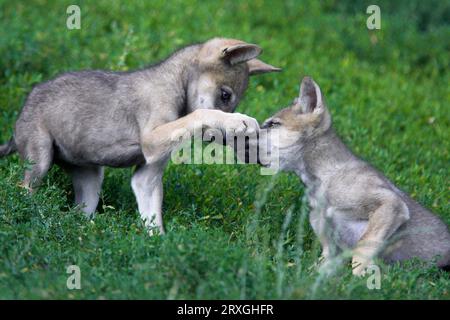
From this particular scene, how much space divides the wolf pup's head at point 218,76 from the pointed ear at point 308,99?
508mm

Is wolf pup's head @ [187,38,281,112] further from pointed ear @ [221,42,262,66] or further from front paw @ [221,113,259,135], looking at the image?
front paw @ [221,113,259,135]

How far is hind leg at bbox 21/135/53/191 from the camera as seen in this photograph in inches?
297

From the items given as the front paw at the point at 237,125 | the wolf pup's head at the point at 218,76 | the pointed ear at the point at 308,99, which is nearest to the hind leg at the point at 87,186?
the wolf pup's head at the point at 218,76

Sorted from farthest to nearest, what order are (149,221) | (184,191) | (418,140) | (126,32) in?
(126,32) → (418,140) → (184,191) → (149,221)

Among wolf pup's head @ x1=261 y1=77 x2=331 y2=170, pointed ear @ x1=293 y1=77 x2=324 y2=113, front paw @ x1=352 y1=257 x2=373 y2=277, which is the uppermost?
pointed ear @ x1=293 y1=77 x2=324 y2=113

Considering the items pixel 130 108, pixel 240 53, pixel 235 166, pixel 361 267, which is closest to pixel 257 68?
pixel 240 53

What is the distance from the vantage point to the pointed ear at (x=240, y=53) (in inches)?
296

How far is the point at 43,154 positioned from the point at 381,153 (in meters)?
3.94

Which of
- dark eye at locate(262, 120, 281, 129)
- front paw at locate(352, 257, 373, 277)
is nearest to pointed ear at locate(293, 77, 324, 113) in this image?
dark eye at locate(262, 120, 281, 129)

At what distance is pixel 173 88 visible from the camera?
7.60m

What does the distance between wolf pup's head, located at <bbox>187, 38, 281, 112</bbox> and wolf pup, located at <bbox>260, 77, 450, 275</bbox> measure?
45 centimetres

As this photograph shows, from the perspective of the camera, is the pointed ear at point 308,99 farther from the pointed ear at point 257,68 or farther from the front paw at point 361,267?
the front paw at point 361,267
